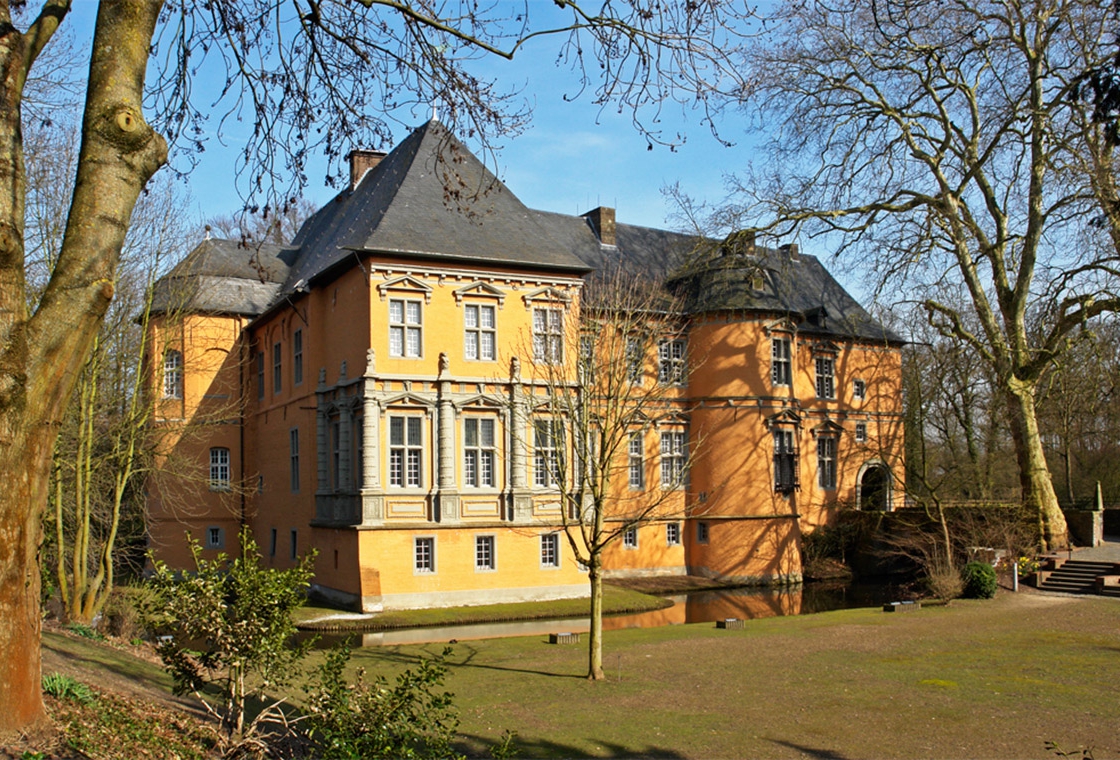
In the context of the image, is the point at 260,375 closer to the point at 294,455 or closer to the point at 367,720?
the point at 294,455

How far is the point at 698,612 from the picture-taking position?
25188 mm

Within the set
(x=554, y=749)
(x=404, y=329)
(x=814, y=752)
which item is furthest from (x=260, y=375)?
(x=814, y=752)

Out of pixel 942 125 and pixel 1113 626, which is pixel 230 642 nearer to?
pixel 1113 626

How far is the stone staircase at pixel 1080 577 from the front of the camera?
22922 millimetres

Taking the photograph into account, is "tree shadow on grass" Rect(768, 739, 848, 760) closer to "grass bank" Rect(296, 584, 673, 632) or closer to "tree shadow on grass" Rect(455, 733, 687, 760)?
"tree shadow on grass" Rect(455, 733, 687, 760)

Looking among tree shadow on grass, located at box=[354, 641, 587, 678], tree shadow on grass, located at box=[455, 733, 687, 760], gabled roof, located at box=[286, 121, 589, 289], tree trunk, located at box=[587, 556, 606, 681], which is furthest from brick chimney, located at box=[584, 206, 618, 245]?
tree shadow on grass, located at box=[455, 733, 687, 760]

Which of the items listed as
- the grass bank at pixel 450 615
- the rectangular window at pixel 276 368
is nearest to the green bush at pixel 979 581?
the grass bank at pixel 450 615

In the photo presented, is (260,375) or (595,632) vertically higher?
(260,375)

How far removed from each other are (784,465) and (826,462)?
149 inches

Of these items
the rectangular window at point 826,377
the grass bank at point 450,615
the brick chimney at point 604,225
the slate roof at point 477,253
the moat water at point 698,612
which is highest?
the brick chimney at point 604,225

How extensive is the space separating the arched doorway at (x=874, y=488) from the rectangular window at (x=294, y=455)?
19.7m

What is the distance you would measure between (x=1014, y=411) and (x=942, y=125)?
8127mm

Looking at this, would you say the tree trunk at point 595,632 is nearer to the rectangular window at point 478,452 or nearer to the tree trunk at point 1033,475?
the rectangular window at point 478,452

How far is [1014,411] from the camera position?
2680cm
